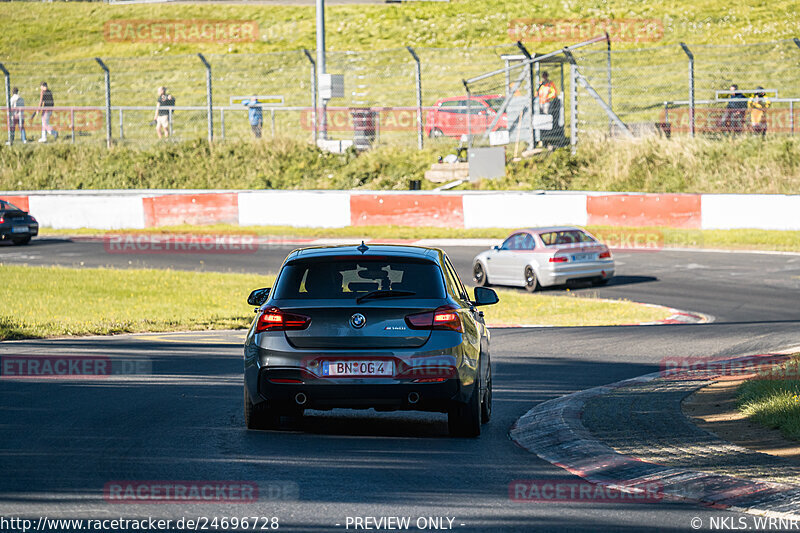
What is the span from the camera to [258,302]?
9.95m

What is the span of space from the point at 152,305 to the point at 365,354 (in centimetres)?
1388

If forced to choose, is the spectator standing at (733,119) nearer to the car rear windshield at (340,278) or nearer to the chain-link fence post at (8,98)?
the chain-link fence post at (8,98)

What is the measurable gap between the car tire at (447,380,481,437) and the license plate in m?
0.61

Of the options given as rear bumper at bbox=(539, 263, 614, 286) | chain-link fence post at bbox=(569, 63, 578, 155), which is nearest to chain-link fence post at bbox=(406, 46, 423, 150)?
chain-link fence post at bbox=(569, 63, 578, 155)

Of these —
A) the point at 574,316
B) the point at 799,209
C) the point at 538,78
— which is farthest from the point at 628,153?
the point at 574,316

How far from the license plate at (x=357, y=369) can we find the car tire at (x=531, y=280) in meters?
15.5

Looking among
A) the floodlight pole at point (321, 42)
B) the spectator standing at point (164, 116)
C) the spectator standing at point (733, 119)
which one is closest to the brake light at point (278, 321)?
the spectator standing at point (733, 119)

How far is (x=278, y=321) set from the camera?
8.94 metres

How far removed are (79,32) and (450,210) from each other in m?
39.1

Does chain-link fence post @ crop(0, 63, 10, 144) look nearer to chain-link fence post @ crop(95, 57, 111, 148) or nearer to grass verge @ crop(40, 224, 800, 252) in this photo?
chain-link fence post @ crop(95, 57, 111, 148)

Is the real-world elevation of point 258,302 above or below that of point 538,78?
below

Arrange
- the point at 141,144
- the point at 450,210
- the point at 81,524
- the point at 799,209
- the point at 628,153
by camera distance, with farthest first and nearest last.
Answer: the point at 141,144 → the point at 628,153 → the point at 450,210 → the point at 799,209 → the point at 81,524

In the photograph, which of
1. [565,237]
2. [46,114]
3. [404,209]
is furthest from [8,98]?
[565,237]

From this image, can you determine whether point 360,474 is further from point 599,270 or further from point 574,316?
point 599,270
